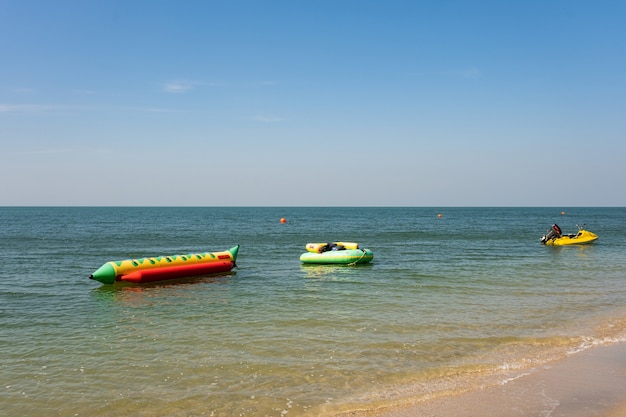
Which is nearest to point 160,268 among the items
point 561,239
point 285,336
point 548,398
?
point 285,336

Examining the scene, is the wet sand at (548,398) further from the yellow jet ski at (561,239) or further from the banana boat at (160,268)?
the yellow jet ski at (561,239)

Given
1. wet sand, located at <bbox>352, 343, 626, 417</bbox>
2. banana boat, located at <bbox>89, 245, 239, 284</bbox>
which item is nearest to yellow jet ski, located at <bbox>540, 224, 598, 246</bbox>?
banana boat, located at <bbox>89, 245, 239, 284</bbox>

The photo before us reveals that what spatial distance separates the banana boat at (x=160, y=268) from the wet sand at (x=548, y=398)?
50.8ft

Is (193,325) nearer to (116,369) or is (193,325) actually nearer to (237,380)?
(116,369)

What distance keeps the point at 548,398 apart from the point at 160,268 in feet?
56.8

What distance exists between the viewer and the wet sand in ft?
23.0

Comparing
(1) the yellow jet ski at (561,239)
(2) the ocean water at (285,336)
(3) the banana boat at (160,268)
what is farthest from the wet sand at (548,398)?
(1) the yellow jet ski at (561,239)

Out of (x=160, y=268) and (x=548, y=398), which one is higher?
(x=160, y=268)

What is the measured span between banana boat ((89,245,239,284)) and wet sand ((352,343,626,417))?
609 inches

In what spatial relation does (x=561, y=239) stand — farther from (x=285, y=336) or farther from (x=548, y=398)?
(x=548, y=398)

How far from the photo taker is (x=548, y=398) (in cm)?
754

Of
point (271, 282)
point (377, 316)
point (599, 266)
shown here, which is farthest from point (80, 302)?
point (599, 266)

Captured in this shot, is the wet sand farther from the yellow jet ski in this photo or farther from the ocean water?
the yellow jet ski

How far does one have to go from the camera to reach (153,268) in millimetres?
20422
